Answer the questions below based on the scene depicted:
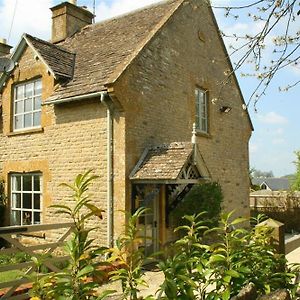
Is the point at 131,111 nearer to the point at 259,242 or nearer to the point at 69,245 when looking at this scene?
the point at 259,242

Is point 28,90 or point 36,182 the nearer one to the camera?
point 36,182

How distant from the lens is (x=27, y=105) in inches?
533

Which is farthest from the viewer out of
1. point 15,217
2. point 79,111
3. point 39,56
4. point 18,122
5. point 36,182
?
point 18,122

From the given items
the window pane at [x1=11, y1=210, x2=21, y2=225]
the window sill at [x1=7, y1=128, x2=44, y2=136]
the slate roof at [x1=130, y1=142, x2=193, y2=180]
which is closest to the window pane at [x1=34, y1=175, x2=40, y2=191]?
the window pane at [x1=11, y1=210, x2=21, y2=225]

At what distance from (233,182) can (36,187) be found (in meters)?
7.96

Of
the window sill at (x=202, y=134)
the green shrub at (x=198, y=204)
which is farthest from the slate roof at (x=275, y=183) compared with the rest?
the green shrub at (x=198, y=204)

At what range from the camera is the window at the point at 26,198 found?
12.9 metres

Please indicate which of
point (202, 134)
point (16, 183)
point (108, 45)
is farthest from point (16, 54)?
point (202, 134)

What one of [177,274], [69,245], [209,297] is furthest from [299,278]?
[69,245]

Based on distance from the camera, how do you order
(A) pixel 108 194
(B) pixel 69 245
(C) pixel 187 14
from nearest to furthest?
(B) pixel 69 245 → (A) pixel 108 194 → (C) pixel 187 14

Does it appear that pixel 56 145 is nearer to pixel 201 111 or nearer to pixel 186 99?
pixel 186 99

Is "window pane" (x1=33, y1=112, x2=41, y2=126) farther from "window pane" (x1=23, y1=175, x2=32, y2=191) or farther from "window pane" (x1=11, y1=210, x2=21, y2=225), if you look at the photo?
"window pane" (x1=11, y1=210, x2=21, y2=225)

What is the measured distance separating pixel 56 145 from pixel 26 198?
7.91 ft

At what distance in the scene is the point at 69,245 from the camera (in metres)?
3.83
